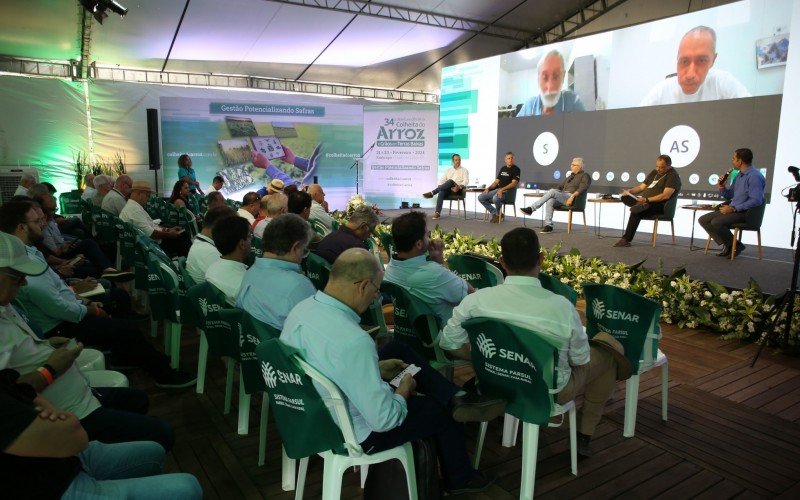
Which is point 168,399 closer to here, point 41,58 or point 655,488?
point 655,488

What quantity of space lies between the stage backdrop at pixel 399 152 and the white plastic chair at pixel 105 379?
11804mm

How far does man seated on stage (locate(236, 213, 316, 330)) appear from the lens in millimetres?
2389

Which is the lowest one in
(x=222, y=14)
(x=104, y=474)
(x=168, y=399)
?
(x=168, y=399)

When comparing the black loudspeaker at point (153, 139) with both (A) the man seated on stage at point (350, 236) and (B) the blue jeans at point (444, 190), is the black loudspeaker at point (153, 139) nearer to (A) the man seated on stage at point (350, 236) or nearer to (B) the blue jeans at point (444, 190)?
(B) the blue jeans at point (444, 190)

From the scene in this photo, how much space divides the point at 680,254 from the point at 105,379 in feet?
20.1

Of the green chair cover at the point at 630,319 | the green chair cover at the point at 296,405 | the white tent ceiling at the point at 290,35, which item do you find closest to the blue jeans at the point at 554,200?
the white tent ceiling at the point at 290,35

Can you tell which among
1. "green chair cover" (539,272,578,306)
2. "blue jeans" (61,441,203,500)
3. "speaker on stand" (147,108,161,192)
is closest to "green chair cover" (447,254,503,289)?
"green chair cover" (539,272,578,306)

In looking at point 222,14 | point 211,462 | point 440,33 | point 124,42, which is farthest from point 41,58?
point 211,462

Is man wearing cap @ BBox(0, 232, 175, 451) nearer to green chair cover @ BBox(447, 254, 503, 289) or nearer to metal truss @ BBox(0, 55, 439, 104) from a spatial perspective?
green chair cover @ BBox(447, 254, 503, 289)

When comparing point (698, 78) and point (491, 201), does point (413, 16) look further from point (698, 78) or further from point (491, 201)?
point (698, 78)

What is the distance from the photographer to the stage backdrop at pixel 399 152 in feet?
44.7

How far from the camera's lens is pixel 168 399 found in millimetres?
3094

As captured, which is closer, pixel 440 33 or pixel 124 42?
pixel 124 42

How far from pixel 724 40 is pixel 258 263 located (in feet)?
27.9
